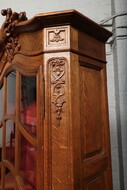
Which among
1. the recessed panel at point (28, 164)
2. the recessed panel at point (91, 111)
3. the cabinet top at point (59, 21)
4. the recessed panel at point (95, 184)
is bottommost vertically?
the recessed panel at point (95, 184)

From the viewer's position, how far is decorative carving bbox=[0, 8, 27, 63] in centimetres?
78

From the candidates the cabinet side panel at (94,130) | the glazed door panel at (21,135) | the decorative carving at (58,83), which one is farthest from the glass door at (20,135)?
the cabinet side panel at (94,130)

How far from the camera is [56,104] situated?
26.0 inches

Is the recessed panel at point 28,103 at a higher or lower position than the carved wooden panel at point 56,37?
lower

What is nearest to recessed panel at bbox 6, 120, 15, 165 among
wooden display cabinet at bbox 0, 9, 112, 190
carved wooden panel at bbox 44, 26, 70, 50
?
wooden display cabinet at bbox 0, 9, 112, 190

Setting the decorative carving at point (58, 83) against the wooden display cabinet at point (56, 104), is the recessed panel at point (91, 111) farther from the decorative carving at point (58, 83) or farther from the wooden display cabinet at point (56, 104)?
the decorative carving at point (58, 83)

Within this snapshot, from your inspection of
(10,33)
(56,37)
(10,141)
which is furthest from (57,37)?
(10,141)

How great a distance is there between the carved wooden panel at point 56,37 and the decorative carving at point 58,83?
0.06 meters

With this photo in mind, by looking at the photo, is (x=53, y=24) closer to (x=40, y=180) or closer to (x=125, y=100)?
(x=40, y=180)

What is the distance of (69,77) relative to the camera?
2.18 feet

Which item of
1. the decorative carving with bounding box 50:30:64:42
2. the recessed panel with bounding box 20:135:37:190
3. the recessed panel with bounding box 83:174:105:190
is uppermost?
the decorative carving with bounding box 50:30:64:42

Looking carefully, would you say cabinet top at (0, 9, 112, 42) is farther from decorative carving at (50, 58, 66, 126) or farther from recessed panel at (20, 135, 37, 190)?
recessed panel at (20, 135, 37, 190)

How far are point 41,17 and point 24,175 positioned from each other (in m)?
0.73

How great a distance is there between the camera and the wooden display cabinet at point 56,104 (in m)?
0.65
